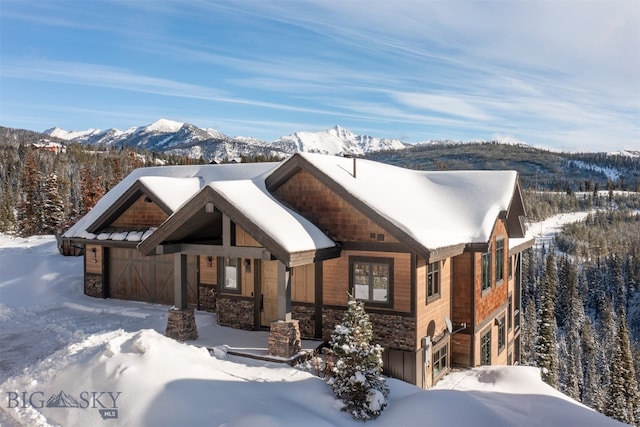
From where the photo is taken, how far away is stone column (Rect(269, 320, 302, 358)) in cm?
1130

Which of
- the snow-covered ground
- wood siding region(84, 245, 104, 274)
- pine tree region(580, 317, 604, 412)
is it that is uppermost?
wood siding region(84, 245, 104, 274)

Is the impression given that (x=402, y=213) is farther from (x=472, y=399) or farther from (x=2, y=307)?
(x=2, y=307)

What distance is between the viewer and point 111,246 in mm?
19375

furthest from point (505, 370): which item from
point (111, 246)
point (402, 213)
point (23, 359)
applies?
point (111, 246)

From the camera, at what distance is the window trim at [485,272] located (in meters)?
15.2

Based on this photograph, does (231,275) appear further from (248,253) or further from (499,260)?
(499,260)

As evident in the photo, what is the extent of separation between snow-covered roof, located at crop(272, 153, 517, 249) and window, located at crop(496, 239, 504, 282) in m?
1.77

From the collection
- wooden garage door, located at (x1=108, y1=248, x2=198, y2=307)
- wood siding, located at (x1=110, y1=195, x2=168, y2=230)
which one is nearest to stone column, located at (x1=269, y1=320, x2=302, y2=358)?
wooden garage door, located at (x1=108, y1=248, x2=198, y2=307)

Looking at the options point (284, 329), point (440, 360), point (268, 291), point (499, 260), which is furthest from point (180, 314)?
point (499, 260)

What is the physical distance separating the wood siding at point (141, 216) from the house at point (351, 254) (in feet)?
1.70

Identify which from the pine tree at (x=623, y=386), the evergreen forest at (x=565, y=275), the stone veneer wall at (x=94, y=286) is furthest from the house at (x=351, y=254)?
the pine tree at (x=623, y=386)

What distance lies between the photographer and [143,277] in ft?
63.5

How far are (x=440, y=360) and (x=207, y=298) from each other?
8.39 m

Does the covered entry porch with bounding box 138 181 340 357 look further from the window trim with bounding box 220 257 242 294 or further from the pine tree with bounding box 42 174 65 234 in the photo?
the pine tree with bounding box 42 174 65 234
